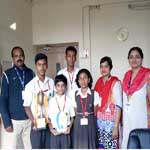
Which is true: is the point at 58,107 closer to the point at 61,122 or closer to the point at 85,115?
the point at 61,122

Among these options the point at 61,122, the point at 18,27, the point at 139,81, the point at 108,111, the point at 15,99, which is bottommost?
the point at 61,122

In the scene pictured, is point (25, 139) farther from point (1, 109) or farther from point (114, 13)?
point (114, 13)

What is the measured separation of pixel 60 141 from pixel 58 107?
1.12 ft

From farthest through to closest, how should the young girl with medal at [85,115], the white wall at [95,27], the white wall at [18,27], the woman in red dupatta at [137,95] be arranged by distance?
the white wall at [95,27] < the white wall at [18,27] < the young girl with medal at [85,115] < the woman in red dupatta at [137,95]

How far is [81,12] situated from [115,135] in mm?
3036

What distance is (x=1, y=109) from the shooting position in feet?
10.8

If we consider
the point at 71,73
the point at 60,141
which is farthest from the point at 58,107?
the point at 71,73

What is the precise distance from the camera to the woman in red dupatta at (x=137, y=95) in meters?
Answer: 3.05

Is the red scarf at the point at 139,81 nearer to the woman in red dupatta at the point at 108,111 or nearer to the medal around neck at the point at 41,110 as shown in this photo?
the woman in red dupatta at the point at 108,111

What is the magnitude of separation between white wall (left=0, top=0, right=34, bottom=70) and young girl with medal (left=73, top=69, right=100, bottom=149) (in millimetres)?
1817

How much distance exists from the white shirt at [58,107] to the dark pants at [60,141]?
11cm

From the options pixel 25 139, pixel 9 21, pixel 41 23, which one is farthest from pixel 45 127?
pixel 41 23

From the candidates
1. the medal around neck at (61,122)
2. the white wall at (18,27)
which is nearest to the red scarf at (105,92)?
the medal around neck at (61,122)

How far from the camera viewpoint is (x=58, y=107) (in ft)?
10.4
